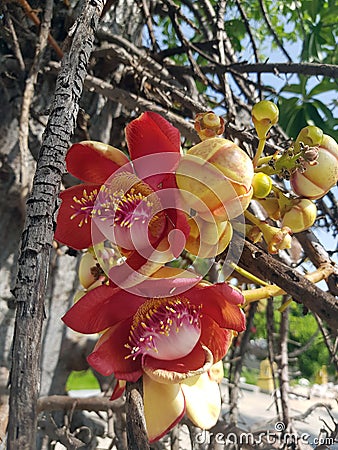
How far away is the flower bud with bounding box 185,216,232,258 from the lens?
0.34 metres

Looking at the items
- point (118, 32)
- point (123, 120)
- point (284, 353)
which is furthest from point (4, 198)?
point (284, 353)

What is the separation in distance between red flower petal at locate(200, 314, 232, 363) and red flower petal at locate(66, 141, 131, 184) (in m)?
0.14

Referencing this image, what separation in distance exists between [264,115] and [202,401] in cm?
23

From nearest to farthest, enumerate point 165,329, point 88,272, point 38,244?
1. point 38,244
2. point 165,329
3. point 88,272

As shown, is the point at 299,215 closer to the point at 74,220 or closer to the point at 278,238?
the point at 278,238

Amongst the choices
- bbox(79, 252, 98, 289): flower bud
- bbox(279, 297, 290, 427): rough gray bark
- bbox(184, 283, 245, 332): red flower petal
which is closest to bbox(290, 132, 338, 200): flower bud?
bbox(184, 283, 245, 332): red flower petal

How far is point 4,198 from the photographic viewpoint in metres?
0.92

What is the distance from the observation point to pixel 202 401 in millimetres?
379

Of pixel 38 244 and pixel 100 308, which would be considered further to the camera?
pixel 100 308

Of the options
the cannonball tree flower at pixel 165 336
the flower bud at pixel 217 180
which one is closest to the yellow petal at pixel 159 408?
the cannonball tree flower at pixel 165 336

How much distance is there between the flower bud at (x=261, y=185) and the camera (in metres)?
0.35

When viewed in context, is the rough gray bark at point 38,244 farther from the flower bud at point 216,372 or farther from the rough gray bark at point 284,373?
the rough gray bark at point 284,373

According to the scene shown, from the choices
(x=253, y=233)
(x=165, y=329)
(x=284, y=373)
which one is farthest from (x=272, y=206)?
(x=284, y=373)

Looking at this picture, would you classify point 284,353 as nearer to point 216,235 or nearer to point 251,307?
point 251,307
